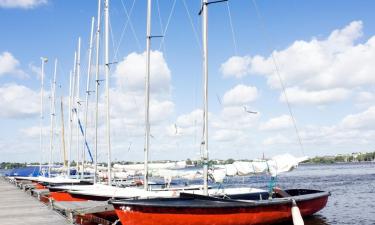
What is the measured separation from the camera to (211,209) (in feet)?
57.2

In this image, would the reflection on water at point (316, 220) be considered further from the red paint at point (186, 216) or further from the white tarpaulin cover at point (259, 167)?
the red paint at point (186, 216)

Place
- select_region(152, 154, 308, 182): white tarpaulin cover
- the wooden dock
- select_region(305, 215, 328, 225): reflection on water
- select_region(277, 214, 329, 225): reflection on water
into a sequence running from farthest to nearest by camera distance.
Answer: select_region(305, 215, 328, 225): reflection on water
select_region(277, 214, 329, 225): reflection on water
select_region(152, 154, 308, 182): white tarpaulin cover
the wooden dock

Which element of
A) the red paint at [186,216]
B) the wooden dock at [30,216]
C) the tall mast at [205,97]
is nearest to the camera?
the red paint at [186,216]

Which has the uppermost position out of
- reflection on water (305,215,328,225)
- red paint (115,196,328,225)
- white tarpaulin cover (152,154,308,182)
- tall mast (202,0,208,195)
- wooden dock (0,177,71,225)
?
tall mast (202,0,208,195)

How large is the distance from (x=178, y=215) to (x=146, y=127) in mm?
9020

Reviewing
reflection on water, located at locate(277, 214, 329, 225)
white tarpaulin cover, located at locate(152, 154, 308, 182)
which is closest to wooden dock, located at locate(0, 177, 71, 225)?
white tarpaulin cover, located at locate(152, 154, 308, 182)

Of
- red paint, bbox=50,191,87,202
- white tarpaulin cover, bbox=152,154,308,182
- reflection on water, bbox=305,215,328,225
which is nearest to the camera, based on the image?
white tarpaulin cover, bbox=152,154,308,182

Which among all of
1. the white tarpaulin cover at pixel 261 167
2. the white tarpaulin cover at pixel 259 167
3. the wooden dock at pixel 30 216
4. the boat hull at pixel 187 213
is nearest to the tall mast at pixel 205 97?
the boat hull at pixel 187 213

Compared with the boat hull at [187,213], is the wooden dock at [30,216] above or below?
below

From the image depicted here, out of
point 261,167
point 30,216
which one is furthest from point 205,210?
point 261,167

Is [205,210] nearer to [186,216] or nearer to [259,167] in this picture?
[186,216]

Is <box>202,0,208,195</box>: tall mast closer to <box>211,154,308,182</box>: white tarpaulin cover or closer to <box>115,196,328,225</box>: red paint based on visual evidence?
<box>115,196,328,225</box>: red paint

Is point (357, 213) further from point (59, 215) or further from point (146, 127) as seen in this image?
point (59, 215)

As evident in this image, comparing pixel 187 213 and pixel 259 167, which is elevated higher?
pixel 259 167
